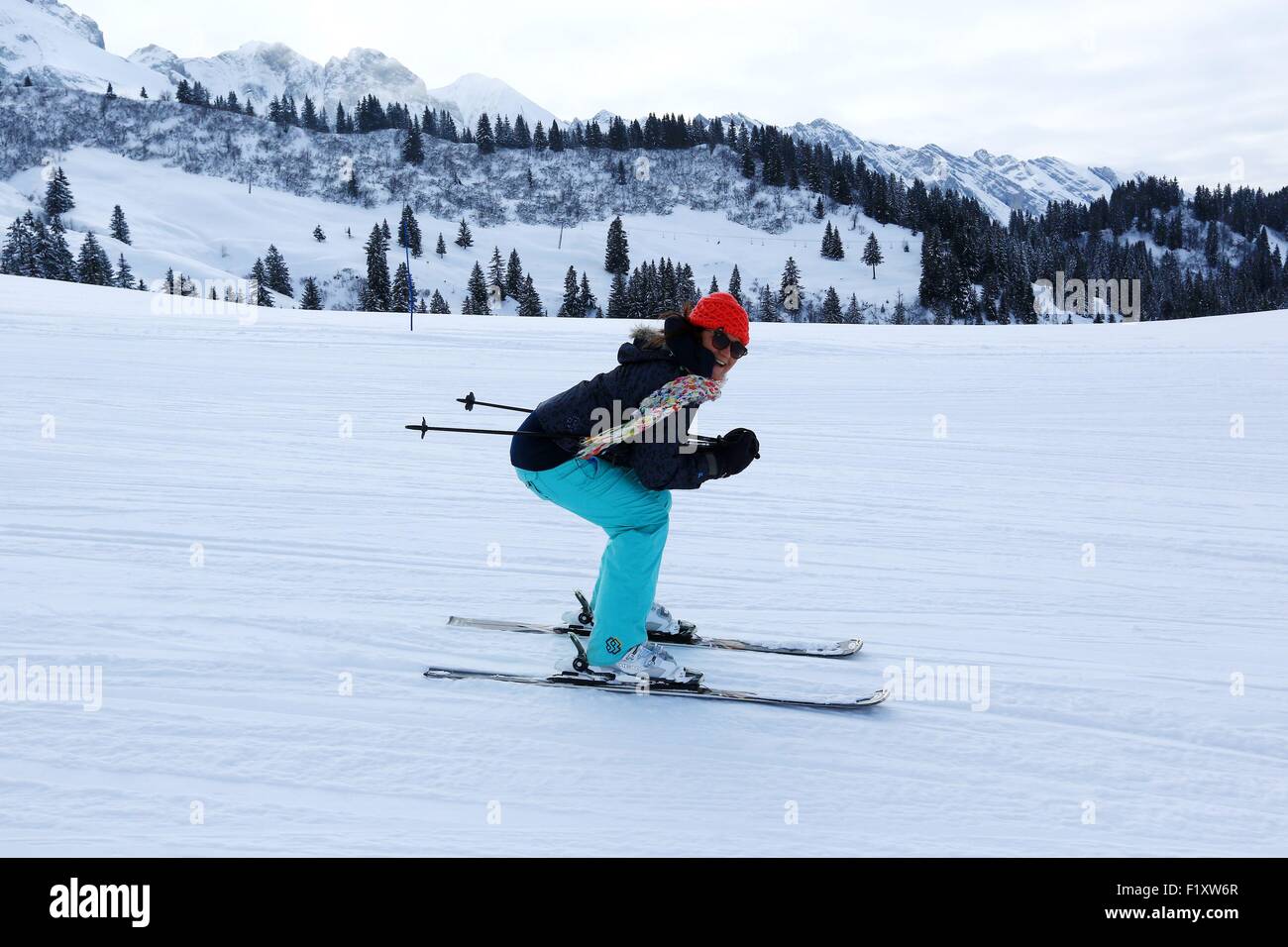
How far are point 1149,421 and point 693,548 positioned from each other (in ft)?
20.2

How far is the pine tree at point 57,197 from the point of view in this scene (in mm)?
74562

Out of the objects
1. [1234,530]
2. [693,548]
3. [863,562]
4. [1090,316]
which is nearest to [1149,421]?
[1234,530]

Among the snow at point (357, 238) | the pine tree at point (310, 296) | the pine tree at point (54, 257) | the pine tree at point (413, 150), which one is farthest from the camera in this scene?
the pine tree at point (413, 150)

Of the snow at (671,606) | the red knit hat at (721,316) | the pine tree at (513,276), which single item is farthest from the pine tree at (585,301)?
the red knit hat at (721,316)

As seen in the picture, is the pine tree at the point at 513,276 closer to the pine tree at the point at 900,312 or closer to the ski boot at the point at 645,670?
the pine tree at the point at 900,312

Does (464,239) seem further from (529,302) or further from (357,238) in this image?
(529,302)

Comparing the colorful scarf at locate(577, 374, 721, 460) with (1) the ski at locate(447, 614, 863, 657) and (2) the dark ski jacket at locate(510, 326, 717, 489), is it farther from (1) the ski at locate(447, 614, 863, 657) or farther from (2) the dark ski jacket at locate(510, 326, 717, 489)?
(1) the ski at locate(447, 614, 863, 657)

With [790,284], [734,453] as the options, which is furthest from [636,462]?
[790,284]

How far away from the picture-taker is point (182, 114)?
102 meters

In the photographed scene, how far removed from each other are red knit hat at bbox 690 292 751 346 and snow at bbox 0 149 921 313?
7209 cm

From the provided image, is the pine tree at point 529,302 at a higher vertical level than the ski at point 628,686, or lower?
higher

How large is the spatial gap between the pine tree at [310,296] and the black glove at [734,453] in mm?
69013

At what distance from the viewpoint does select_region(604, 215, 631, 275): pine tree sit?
7850cm
